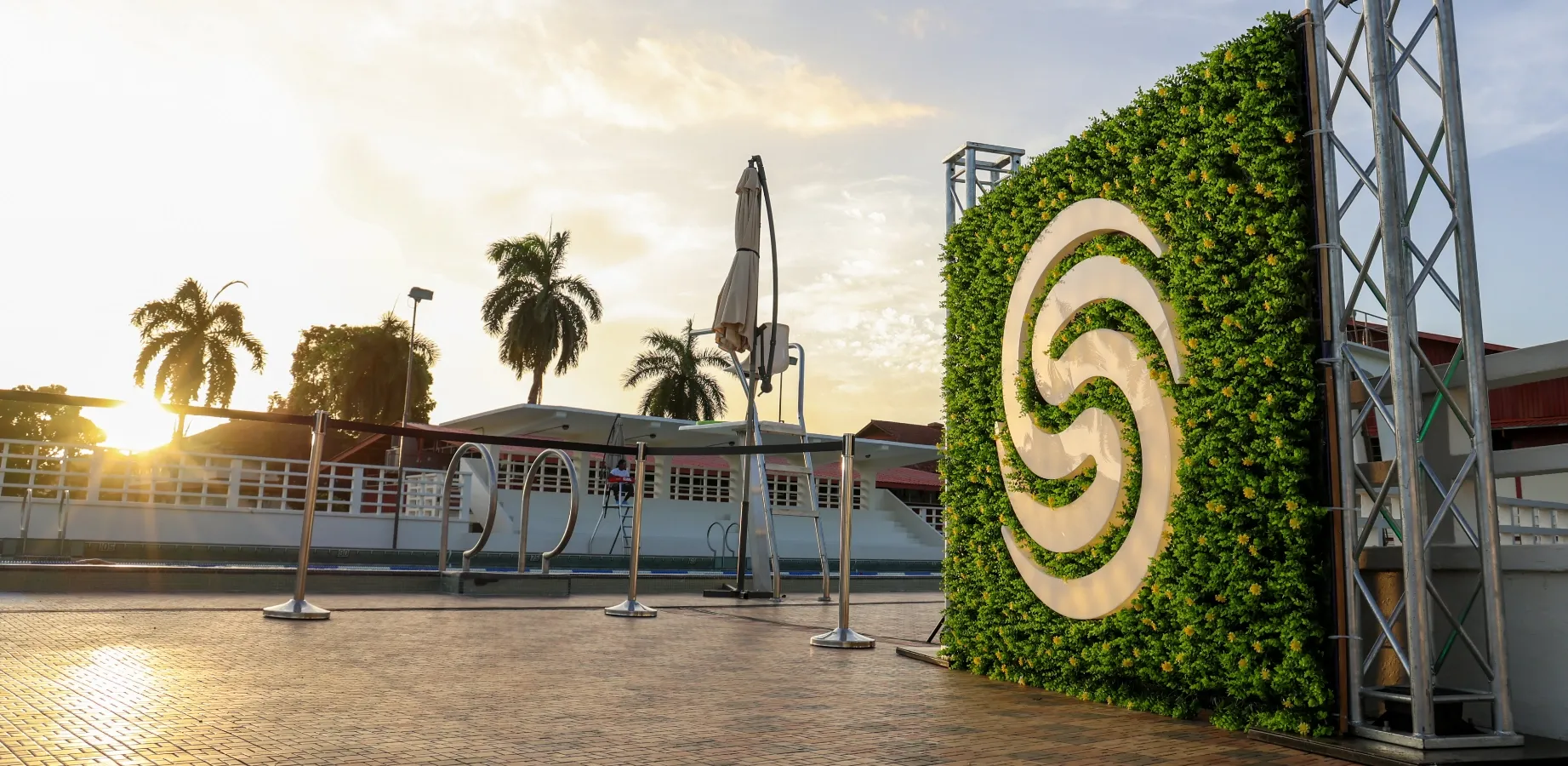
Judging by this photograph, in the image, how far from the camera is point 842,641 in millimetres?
6688

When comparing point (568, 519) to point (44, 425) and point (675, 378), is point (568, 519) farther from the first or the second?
point (44, 425)

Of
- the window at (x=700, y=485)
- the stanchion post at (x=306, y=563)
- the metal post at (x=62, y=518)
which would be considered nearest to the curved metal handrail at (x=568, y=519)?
the stanchion post at (x=306, y=563)

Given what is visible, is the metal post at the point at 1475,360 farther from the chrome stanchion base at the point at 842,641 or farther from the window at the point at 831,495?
the window at the point at 831,495

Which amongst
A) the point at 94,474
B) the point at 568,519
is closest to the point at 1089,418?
the point at 568,519

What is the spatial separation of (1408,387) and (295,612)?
7027 mm

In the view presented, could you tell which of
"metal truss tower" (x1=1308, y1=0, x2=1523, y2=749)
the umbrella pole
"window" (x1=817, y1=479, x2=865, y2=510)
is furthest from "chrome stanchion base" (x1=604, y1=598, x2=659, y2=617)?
"window" (x1=817, y1=479, x2=865, y2=510)

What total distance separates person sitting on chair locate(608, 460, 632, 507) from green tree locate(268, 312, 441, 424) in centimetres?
2193

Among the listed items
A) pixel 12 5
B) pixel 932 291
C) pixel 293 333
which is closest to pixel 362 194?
pixel 12 5

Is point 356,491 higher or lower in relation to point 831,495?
lower

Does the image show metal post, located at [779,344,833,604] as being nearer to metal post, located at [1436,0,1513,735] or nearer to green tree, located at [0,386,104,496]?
metal post, located at [1436,0,1513,735]

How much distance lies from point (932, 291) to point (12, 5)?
845cm

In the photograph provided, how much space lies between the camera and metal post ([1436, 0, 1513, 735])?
11.4 ft

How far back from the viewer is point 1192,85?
14.4ft

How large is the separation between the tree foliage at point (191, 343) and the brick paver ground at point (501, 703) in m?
31.3
